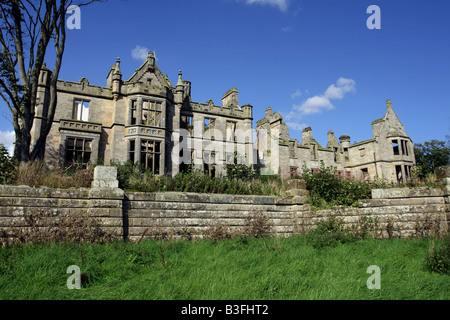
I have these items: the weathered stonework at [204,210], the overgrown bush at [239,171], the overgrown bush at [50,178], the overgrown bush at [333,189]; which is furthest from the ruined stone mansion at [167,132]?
the overgrown bush at [50,178]

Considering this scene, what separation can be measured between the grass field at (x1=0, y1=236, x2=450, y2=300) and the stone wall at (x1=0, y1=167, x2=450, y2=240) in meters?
1.06

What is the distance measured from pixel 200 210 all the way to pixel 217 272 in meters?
4.02

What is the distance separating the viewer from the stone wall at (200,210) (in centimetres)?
810

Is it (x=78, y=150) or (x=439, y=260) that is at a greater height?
(x=78, y=150)

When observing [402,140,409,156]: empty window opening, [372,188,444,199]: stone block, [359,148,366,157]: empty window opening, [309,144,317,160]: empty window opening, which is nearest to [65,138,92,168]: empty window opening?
[372,188,444,199]: stone block

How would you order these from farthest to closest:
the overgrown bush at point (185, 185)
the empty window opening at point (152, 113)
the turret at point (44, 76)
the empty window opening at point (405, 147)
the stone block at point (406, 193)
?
1. the empty window opening at point (405, 147)
2. the empty window opening at point (152, 113)
3. the turret at point (44, 76)
4. the overgrown bush at point (185, 185)
5. the stone block at point (406, 193)

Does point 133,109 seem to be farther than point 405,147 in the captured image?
No

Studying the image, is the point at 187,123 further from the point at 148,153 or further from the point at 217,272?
the point at 217,272

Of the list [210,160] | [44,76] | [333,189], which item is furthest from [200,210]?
[44,76]

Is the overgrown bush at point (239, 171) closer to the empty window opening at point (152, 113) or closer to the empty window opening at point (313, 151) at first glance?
the empty window opening at point (152, 113)

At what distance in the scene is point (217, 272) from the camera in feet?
19.4

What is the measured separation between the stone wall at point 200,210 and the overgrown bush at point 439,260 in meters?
2.71
